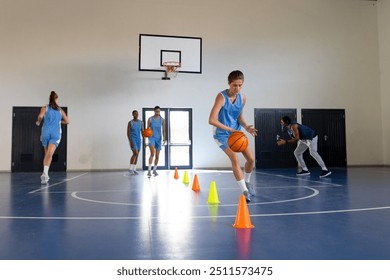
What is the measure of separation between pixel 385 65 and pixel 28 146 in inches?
533

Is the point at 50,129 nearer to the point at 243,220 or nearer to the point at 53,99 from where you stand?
the point at 53,99

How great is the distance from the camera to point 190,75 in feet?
38.3

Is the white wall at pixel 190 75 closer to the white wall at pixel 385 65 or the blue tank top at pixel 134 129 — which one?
the white wall at pixel 385 65

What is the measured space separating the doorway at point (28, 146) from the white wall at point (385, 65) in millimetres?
11947

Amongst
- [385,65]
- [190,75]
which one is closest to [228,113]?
[190,75]

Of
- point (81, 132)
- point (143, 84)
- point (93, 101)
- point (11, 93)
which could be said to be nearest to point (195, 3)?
point (143, 84)

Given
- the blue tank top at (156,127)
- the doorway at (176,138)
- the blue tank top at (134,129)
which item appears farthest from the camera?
the doorway at (176,138)

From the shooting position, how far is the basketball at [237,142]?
3816 millimetres

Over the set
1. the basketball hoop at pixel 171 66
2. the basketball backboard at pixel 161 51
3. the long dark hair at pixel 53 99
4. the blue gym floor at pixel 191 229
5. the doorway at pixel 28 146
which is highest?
the basketball backboard at pixel 161 51

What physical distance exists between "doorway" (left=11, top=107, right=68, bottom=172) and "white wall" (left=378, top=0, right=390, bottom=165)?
11.9 meters

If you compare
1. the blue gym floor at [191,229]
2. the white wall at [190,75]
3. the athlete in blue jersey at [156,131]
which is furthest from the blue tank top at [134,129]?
the blue gym floor at [191,229]

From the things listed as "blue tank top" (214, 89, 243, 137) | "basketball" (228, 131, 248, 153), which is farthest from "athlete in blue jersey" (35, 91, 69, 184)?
"basketball" (228, 131, 248, 153)

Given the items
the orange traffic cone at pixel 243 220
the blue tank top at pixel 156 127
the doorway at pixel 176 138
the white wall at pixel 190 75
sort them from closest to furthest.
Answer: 1. the orange traffic cone at pixel 243 220
2. the blue tank top at pixel 156 127
3. the white wall at pixel 190 75
4. the doorway at pixel 176 138

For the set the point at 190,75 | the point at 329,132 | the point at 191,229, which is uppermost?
the point at 190,75
